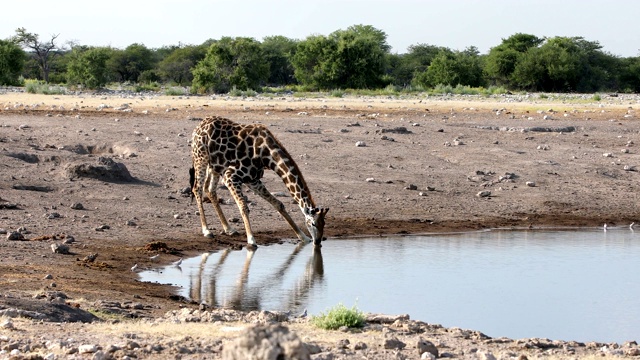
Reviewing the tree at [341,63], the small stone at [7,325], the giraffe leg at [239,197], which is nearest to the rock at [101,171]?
the giraffe leg at [239,197]

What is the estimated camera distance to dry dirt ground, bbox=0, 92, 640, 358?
41.4 feet

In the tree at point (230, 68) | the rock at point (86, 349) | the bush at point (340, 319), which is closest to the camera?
the rock at point (86, 349)

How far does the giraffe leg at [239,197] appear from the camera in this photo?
14.7 m

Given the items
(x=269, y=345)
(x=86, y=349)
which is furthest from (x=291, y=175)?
(x=269, y=345)

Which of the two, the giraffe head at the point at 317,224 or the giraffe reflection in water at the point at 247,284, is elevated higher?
the giraffe head at the point at 317,224

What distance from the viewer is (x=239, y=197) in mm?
14992

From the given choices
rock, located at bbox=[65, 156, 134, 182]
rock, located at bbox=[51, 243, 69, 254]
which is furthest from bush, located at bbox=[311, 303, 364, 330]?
rock, located at bbox=[65, 156, 134, 182]

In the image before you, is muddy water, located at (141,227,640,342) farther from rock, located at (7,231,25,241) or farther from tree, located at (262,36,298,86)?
tree, located at (262,36,298,86)

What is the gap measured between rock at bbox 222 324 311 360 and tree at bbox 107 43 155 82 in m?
62.0

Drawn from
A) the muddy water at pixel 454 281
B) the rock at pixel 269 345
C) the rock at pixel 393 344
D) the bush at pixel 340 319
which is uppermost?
the rock at pixel 269 345

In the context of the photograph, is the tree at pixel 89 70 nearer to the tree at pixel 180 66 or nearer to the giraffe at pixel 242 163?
the tree at pixel 180 66

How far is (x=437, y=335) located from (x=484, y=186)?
11.5 metres

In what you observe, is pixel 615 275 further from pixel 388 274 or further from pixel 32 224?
pixel 32 224

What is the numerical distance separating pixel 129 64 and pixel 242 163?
55183mm
